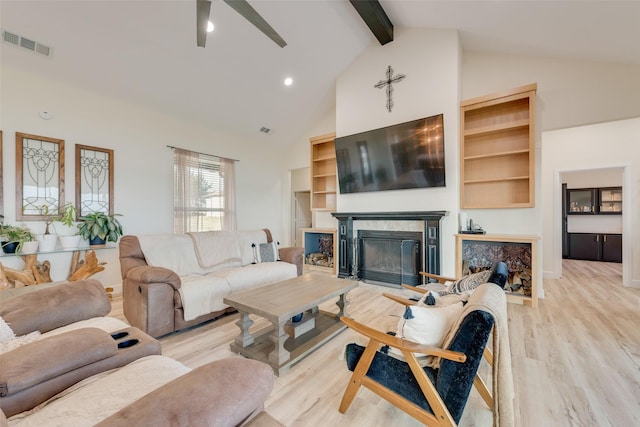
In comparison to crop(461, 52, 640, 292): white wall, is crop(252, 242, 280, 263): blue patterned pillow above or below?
below

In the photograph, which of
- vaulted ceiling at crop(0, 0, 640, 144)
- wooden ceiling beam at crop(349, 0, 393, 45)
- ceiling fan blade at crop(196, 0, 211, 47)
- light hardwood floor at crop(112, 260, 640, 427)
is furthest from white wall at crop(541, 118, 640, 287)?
ceiling fan blade at crop(196, 0, 211, 47)

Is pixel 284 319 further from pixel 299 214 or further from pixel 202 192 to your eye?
pixel 299 214

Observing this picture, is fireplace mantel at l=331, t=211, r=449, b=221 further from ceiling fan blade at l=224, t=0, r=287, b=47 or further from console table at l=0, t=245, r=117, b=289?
console table at l=0, t=245, r=117, b=289

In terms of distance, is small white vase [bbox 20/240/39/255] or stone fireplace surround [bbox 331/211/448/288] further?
stone fireplace surround [bbox 331/211/448/288]

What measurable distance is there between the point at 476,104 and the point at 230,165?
14.4 feet

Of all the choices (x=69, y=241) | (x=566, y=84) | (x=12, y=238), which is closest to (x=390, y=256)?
(x=566, y=84)

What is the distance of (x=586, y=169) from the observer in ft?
14.3

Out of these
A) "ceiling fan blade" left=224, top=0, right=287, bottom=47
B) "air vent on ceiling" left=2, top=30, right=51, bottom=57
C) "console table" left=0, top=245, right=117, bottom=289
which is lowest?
"console table" left=0, top=245, right=117, bottom=289

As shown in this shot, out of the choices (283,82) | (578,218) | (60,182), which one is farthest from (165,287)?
(578,218)

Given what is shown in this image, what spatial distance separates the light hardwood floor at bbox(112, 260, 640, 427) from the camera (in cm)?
149

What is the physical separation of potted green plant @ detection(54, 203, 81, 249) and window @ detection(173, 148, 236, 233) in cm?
129

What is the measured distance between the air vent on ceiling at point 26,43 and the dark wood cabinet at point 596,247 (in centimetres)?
1066

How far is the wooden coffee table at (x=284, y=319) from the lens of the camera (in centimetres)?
190

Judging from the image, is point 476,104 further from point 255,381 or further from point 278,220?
point 278,220
